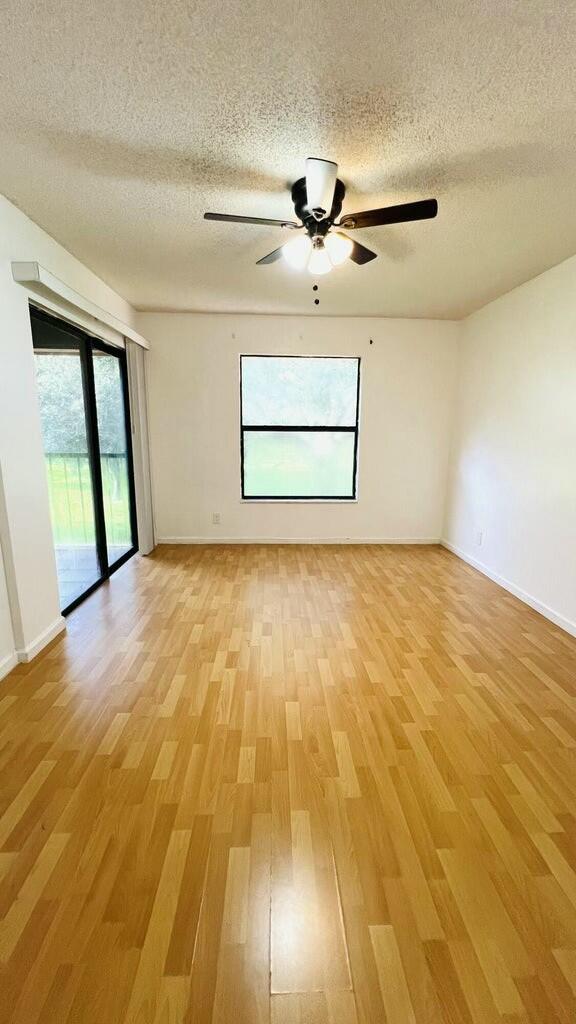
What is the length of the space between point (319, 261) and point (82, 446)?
2.31 meters

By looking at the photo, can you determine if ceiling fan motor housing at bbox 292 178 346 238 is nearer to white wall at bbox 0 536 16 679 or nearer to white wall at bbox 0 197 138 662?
white wall at bbox 0 197 138 662

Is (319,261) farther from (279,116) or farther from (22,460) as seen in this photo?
(22,460)

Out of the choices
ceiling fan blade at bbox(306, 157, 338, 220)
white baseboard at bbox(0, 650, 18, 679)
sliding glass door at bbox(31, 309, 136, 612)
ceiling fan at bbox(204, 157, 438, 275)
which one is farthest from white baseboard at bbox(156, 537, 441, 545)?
ceiling fan blade at bbox(306, 157, 338, 220)

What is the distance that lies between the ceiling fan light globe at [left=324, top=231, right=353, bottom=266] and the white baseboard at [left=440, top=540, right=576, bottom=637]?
9.09 ft

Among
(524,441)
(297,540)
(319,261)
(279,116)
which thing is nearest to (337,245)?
(319,261)

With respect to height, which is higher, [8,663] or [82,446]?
[82,446]

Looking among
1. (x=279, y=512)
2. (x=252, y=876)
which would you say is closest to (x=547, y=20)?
(x=252, y=876)

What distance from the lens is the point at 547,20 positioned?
1.14m

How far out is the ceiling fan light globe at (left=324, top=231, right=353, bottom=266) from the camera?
205 cm

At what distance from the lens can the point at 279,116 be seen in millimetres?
1505

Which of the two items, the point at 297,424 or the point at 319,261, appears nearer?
the point at 319,261

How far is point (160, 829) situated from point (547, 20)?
Result: 108 inches

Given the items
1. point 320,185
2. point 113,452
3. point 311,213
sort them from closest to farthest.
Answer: point 320,185 < point 311,213 < point 113,452

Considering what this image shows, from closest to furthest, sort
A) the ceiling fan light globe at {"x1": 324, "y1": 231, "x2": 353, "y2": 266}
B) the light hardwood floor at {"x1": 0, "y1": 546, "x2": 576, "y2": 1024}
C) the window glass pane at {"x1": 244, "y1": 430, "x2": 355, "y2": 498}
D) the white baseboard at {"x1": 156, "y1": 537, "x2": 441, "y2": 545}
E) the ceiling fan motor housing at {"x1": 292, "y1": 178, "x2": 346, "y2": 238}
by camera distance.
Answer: the light hardwood floor at {"x1": 0, "y1": 546, "x2": 576, "y2": 1024} → the ceiling fan motor housing at {"x1": 292, "y1": 178, "x2": 346, "y2": 238} → the ceiling fan light globe at {"x1": 324, "y1": 231, "x2": 353, "y2": 266} → the window glass pane at {"x1": 244, "y1": 430, "x2": 355, "y2": 498} → the white baseboard at {"x1": 156, "y1": 537, "x2": 441, "y2": 545}
